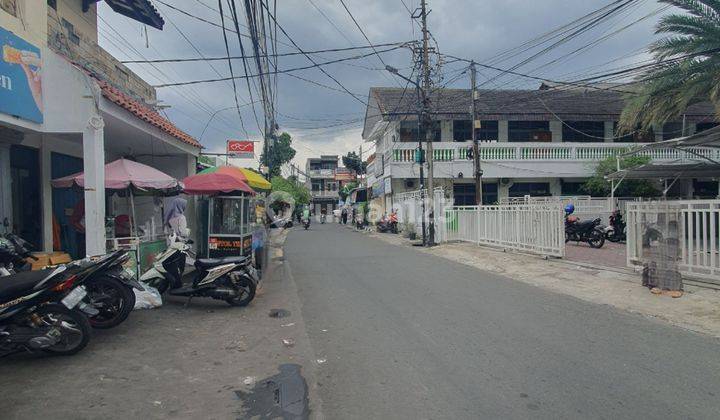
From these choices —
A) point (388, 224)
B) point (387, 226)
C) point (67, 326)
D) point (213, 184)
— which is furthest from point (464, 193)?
point (67, 326)


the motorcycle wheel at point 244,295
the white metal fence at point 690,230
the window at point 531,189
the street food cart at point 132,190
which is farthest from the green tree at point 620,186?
the street food cart at point 132,190

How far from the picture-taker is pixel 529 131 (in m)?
28.2

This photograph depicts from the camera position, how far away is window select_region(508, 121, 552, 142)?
92.4ft

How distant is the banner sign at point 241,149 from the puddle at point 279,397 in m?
22.3

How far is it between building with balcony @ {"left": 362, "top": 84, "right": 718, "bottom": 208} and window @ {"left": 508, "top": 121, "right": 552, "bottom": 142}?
2.2 inches

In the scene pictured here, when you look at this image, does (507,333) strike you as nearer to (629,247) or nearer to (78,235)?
(629,247)

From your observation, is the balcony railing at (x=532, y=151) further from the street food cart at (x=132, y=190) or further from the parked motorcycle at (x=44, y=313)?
the parked motorcycle at (x=44, y=313)

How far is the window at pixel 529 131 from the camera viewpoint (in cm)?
2816

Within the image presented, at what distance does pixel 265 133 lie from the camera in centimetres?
2034

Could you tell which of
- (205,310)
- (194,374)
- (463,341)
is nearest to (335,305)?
(205,310)

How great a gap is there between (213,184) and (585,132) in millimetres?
24349

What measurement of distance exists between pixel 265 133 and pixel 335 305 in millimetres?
13753

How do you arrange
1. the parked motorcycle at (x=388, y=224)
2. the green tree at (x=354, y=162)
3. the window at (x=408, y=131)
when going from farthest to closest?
the green tree at (x=354, y=162)
the window at (x=408, y=131)
the parked motorcycle at (x=388, y=224)

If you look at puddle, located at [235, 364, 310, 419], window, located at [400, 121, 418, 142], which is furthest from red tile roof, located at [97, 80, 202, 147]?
window, located at [400, 121, 418, 142]
